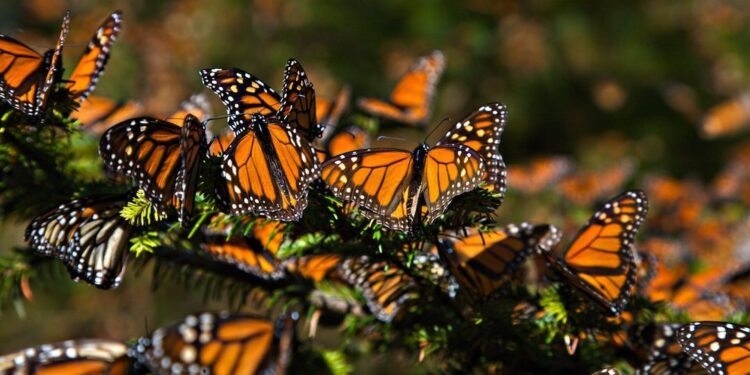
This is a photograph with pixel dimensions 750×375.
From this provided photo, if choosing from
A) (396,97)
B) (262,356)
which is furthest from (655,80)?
(262,356)

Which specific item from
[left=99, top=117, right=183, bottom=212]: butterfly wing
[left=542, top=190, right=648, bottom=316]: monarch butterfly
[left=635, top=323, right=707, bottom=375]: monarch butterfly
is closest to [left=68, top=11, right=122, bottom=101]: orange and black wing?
[left=99, top=117, right=183, bottom=212]: butterfly wing

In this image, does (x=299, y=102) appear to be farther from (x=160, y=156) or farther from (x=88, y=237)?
(x=88, y=237)

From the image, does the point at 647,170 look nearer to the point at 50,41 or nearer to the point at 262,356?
the point at 262,356

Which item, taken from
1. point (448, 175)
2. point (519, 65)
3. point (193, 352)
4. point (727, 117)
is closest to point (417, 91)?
point (448, 175)

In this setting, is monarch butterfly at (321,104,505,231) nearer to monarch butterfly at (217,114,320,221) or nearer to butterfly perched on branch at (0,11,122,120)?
monarch butterfly at (217,114,320,221)

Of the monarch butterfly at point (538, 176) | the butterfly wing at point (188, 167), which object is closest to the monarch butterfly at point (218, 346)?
the butterfly wing at point (188, 167)
